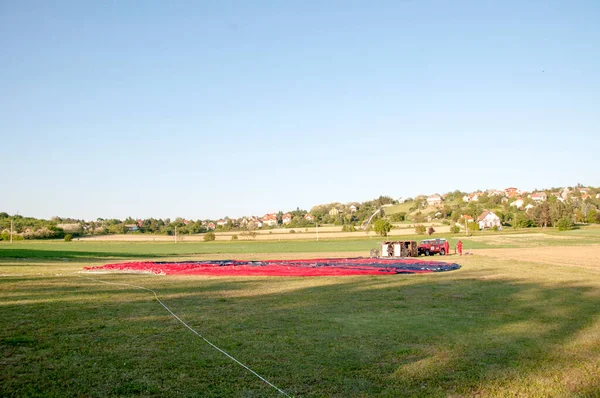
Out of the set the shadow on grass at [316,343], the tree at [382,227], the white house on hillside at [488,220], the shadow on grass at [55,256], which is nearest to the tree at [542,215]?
the white house on hillside at [488,220]

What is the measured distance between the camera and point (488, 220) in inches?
4614

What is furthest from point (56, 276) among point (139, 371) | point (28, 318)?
point (139, 371)

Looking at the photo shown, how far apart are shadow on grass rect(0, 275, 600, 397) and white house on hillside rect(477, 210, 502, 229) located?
10333 cm

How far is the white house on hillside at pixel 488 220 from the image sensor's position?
378 feet

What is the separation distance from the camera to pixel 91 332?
35.2 feet

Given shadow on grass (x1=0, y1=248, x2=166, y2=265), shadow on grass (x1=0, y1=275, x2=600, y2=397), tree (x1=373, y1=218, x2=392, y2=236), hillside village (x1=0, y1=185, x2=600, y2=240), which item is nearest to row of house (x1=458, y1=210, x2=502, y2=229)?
hillside village (x1=0, y1=185, x2=600, y2=240)

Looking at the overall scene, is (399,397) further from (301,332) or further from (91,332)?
(91,332)

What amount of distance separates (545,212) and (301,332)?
109 m

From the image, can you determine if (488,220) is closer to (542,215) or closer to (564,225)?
(542,215)

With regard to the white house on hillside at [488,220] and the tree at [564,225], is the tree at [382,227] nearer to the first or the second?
the tree at [564,225]

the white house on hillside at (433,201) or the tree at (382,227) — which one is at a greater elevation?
the white house on hillside at (433,201)

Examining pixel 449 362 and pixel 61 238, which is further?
pixel 61 238

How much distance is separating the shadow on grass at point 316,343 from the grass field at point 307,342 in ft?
0.11

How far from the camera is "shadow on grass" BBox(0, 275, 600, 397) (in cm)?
711
